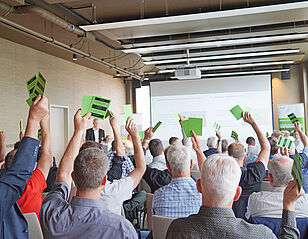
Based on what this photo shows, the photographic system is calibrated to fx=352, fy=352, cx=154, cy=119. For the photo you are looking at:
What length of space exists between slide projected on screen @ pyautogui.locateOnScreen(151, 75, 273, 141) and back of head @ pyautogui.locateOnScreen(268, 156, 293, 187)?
9.55 metres

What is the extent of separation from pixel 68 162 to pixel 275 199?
1470 millimetres

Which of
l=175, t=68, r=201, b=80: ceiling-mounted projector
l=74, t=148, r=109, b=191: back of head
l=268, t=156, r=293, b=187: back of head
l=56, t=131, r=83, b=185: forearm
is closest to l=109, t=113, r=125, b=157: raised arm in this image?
l=56, t=131, r=83, b=185: forearm

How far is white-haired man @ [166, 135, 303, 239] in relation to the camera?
1462 millimetres

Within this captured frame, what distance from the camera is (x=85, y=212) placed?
5.66 feet

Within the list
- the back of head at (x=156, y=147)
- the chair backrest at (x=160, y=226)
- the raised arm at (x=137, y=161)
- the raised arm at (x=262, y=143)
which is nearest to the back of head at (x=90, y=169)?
the raised arm at (x=137, y=161)

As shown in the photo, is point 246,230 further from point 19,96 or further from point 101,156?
point 19,96

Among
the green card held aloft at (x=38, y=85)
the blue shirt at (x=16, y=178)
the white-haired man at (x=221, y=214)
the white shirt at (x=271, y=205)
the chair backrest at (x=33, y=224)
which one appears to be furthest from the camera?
the white shirt at (x=271, y=205)

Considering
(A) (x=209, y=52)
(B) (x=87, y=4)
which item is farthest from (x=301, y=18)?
(B) (x=87, y=4)

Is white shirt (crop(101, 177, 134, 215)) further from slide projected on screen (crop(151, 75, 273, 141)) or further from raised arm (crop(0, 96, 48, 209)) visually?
slide projected on screen (crop(151, 75, 273, 141))

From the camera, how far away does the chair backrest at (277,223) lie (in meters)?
2.30

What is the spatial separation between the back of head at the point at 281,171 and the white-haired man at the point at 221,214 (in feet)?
3.56

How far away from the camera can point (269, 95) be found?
1193cm

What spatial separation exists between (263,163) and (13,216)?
7.57 ft

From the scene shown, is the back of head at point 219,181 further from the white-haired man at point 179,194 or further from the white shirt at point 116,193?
the white-haired man at point 179,194
